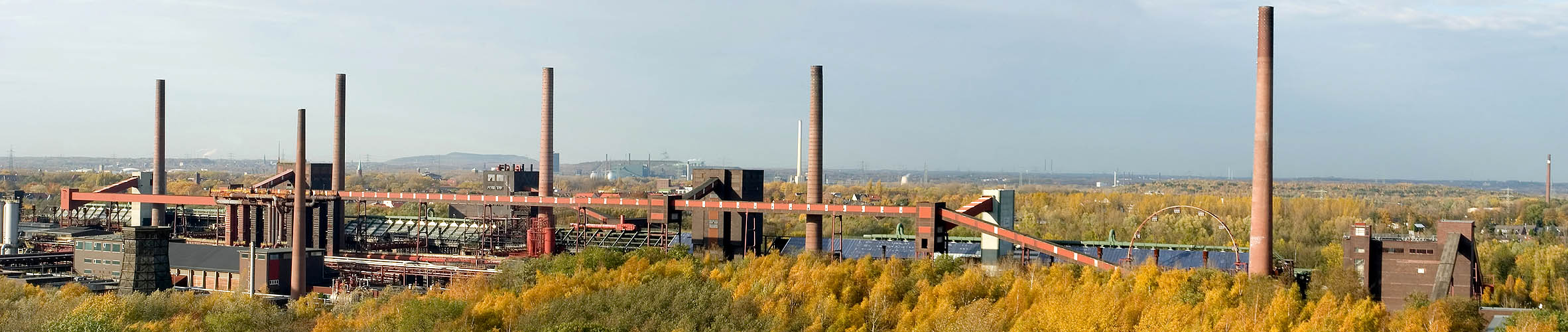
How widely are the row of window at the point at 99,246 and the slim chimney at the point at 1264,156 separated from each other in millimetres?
41476

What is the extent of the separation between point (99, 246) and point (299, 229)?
9.44 meters

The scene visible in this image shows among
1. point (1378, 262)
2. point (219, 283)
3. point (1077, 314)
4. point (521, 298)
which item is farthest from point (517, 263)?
point (1378, 262)

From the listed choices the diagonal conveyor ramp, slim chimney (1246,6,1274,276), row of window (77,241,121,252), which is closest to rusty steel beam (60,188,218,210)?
row of window (77,241,121,252)

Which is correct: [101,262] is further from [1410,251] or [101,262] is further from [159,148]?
[1410,251]

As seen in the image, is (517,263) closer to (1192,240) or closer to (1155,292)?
(1155,292)

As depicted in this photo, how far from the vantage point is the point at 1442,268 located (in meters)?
36.9

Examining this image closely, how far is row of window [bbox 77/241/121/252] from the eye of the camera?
55.2 metres

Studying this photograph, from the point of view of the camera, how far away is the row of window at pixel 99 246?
5519cm

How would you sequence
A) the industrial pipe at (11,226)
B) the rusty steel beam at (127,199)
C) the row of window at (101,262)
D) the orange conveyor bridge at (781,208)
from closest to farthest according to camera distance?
the orange conveyor bridge at (781,208)
the row of window at (101,262)
the rusty steel beam at (127,199)
the industrial pipe at (11,226)

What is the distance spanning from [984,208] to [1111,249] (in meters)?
7.28

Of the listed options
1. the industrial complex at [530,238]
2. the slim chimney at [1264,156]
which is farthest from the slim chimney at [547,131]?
the slim chimney at [1264,156]

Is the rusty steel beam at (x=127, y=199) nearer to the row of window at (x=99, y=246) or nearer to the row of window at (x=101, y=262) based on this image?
the row of window at (x=99, y=246)

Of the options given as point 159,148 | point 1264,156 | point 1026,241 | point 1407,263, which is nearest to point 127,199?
point 159,148

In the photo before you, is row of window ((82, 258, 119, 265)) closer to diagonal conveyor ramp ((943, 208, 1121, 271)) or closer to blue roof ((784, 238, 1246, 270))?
blue roof ((784, 238, 1246, 270))
